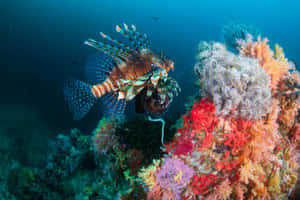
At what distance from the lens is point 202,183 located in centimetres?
217

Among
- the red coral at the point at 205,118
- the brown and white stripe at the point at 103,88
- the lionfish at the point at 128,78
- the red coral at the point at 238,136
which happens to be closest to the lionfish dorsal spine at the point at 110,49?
the lionfish at the point at 128,78

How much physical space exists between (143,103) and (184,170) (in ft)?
3.83

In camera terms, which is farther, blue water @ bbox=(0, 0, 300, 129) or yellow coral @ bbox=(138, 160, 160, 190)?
blue water @ bbox=(0, 0, 300, 129)

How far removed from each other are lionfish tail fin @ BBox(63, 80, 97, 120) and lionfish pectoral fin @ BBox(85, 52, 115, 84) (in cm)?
24

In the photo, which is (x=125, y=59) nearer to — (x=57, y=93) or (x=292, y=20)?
(x=57, y=93)

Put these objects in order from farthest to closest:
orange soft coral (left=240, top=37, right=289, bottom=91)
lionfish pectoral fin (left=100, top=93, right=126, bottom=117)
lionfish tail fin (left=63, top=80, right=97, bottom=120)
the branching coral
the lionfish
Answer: lionfish tail fin (left=63, top=80, right=97, bottom=120)
lionfish pectoral fin (left=100, top=93, right=126, bottom=117)
the lionfish
orange soft coral (left=240, top=37, right=289, bottom=91)
the branching coral

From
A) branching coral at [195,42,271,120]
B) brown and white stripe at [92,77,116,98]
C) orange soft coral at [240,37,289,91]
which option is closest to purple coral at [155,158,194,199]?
branching coral at [195,42,271,120]

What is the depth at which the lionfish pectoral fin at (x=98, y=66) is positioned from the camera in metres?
3.05

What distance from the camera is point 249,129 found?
2.22m

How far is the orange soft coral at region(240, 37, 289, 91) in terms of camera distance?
2.43 meters

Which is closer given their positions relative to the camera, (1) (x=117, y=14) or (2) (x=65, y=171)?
(2) (x=65, y=171)

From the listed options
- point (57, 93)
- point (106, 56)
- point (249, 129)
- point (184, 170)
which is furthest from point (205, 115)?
point (57, 93)

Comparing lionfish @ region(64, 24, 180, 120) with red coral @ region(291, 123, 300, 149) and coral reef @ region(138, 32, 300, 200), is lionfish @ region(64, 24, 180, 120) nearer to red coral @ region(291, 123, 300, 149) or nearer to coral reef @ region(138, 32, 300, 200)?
coral reef @ region(138, 32, 300, 200)

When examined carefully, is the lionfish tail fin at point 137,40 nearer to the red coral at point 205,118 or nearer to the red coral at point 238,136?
the red coral at point 205,118
